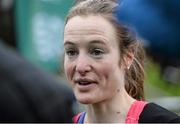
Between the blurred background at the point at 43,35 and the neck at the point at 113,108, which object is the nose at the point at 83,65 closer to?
the neck at the point at 113,108

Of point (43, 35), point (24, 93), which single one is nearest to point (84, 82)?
point (24, 93)

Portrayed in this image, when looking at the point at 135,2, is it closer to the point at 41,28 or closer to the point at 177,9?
the point at 177,9

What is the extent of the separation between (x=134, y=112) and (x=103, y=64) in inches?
10.4

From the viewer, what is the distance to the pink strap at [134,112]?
2.99m

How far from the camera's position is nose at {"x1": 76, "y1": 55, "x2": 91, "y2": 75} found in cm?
294

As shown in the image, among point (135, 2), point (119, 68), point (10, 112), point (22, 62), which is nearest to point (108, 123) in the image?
point (119, 68)

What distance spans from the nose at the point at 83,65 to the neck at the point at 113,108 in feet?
0.88

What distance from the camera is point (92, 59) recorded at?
2.98m

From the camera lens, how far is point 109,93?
122 inches

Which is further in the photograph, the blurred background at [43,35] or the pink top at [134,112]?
the blurred background at [43,35]

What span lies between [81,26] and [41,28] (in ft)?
22.0

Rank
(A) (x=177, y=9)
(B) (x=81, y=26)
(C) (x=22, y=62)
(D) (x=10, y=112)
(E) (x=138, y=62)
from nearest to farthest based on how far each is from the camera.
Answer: (A) (x=177, y=9), (B) (x=81, y=26), (E) (x=138, y=62), (D) (x=10, y=112), (C) (x=22, y=62)

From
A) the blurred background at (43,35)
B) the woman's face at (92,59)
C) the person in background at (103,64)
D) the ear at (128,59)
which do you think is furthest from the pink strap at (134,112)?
the blurred background at (43,35)

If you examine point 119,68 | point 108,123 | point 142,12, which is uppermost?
point 142,12
